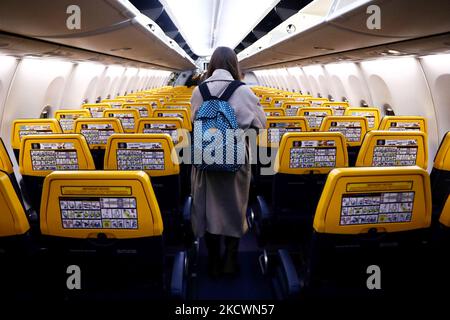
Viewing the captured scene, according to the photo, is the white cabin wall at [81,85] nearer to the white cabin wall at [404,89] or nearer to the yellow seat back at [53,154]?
the yellow seat back at [53,154]

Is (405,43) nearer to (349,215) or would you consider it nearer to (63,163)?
(349,215)

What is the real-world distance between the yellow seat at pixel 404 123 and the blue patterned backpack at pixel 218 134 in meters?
2.32

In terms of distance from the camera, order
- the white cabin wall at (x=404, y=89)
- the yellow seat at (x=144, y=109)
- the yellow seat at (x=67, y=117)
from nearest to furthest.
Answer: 1. the yellow seat at (x=67, y=117)
2. the white cabin wall at (x=404, y=89)
3. the yellow seat at (x=144, y=109)

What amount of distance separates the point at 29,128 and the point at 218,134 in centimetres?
250

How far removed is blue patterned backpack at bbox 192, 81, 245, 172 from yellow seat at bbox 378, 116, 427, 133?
2.32 meters

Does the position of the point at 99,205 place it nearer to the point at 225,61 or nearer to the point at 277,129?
the point at 225,61

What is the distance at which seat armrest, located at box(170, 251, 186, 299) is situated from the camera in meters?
2.03

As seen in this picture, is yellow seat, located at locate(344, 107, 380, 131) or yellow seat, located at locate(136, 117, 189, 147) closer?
yellow seat, located at locate(136, 117, 189, 147)

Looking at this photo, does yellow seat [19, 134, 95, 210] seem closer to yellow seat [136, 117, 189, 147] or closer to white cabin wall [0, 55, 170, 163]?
yellow seat [136, 117, 189, 147]

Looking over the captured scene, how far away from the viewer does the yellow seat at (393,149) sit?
10.2 feet

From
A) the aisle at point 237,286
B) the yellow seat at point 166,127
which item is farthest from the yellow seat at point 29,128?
the aisle at point 237,286

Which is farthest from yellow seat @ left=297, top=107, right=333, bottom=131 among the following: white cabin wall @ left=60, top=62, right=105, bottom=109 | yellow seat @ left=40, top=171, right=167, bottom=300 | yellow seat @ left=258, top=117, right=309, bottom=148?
white cabin wall @ left=60, top=62, right=105, bottom=109

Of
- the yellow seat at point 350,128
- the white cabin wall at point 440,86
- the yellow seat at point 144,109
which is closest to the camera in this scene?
the yellow seat at point 350,128
